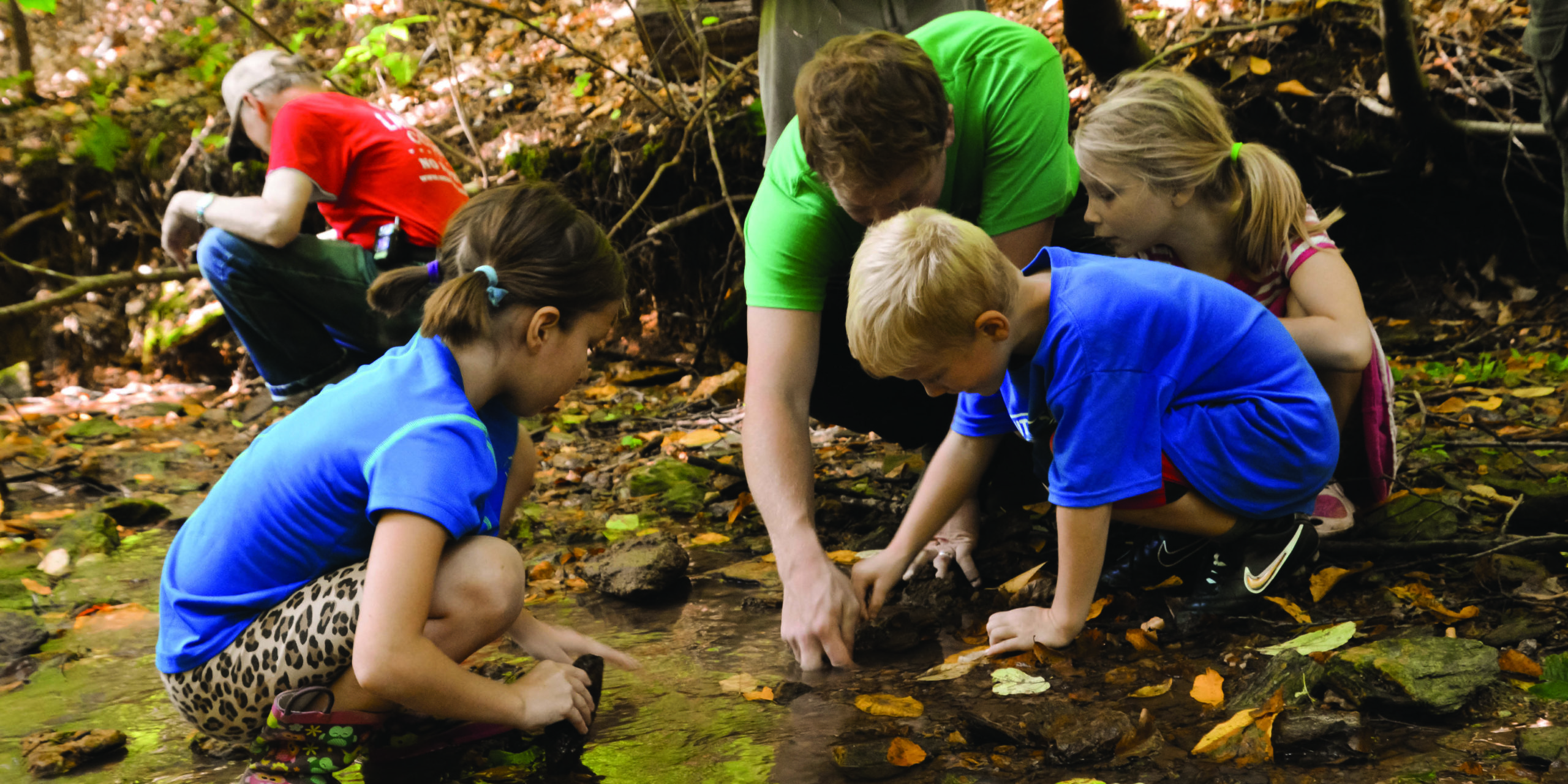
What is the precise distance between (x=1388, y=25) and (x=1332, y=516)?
2229 millimetres

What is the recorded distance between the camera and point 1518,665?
1797mm

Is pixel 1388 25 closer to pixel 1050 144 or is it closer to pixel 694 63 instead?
pixel 1050 144

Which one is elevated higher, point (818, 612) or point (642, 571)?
point (818, 612)

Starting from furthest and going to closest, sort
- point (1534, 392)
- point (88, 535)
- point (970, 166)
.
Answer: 1. point (1534, 392)
2. point (88, 535)
3. point (970, 166)

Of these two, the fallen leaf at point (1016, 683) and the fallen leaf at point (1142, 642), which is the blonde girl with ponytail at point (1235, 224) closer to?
the fallen leaf at point (1142, 642)

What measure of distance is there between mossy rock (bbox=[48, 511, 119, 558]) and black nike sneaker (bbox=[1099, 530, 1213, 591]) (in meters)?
3.21

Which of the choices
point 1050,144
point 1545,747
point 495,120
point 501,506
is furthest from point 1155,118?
point 495,120

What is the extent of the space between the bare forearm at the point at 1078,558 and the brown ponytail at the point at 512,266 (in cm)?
99

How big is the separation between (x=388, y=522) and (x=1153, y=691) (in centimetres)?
139

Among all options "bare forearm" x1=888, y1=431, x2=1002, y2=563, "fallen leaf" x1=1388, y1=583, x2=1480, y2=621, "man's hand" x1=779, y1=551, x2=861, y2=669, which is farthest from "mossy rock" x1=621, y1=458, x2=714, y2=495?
"fallen leaf" x1=1388, y1=583, x2=1480, y2=621

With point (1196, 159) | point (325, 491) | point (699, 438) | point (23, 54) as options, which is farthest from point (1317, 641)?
point (23, 54)

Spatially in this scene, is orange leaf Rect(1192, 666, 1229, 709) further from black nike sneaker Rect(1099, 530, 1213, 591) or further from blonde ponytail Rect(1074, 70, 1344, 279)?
blonde ponytail Rect(1074, 70, 1344, 279)

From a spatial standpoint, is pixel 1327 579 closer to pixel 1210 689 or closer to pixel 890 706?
pixel 1210 689

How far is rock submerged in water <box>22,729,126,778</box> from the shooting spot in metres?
1.90
